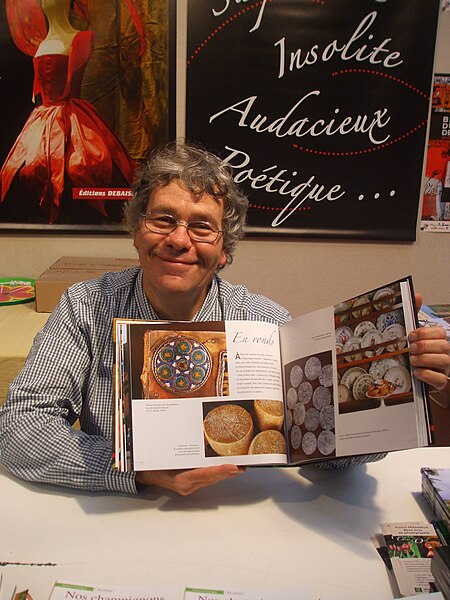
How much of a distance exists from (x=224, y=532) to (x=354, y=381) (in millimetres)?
351

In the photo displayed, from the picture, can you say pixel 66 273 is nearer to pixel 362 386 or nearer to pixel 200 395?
pixel 200 395

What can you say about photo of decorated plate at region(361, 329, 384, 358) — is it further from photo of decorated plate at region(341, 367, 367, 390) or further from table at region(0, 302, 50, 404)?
table at region(0, 302, 50, 404)

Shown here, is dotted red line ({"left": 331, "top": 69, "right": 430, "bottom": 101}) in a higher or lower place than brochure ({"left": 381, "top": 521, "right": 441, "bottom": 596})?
higher

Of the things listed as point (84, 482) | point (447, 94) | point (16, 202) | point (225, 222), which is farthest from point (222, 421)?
point (447, 94)

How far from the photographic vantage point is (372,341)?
2.97 feet

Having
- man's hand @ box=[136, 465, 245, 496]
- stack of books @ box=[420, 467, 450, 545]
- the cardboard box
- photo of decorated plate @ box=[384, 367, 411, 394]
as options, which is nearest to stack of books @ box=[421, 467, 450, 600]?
stack of books @ box=[420, 467, 450, 545]

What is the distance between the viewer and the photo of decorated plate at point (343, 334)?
3.09 ft

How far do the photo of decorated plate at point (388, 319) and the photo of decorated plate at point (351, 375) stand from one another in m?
Answer: 0.08

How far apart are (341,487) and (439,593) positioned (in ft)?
1.11

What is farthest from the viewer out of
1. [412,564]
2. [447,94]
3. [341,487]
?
[447,94]

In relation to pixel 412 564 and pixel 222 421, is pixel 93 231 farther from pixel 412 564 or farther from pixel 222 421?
pixel 412 564

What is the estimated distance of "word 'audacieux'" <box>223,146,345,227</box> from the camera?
95.7 inches

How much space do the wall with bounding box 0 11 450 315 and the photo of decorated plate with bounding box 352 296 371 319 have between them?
1.62 m

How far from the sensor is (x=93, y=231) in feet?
8.06
